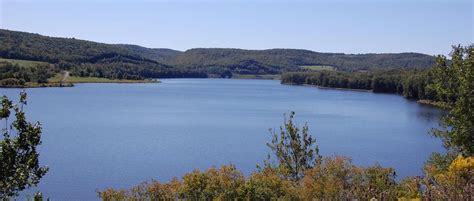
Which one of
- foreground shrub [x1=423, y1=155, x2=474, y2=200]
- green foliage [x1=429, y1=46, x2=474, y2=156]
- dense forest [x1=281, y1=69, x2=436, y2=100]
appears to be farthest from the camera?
dense forest [x1=281, y1=69, x2=436, y2=100]

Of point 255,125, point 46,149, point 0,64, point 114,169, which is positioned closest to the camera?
point 114,169

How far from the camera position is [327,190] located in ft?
58.9

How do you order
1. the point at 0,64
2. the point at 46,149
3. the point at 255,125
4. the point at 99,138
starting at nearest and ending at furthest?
the point at 46,149, the point at 99,138, the point at 255,125, the point at 0,64

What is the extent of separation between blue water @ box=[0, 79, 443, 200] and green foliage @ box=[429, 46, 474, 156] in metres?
14.3

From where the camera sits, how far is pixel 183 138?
54.2 m

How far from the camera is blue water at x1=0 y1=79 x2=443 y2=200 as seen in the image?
37.4m

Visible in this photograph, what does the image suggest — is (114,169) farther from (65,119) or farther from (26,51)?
(26,51)

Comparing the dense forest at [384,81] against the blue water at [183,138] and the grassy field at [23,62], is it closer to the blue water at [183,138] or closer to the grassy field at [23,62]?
the blue water at [183,138]

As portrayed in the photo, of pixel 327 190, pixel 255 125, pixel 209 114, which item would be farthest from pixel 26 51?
pixel 327 190

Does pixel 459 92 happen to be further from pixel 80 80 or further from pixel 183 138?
pixel 80 80

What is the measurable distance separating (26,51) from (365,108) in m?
119

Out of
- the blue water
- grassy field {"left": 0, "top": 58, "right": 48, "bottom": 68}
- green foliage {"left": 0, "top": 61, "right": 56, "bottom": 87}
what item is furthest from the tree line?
grassy field {"left": 0, "top": 58, "right": 48, "bottom": 68}

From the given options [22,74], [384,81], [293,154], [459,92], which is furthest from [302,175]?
[22,74]

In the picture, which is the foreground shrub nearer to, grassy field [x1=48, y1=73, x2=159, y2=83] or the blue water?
the blue water
